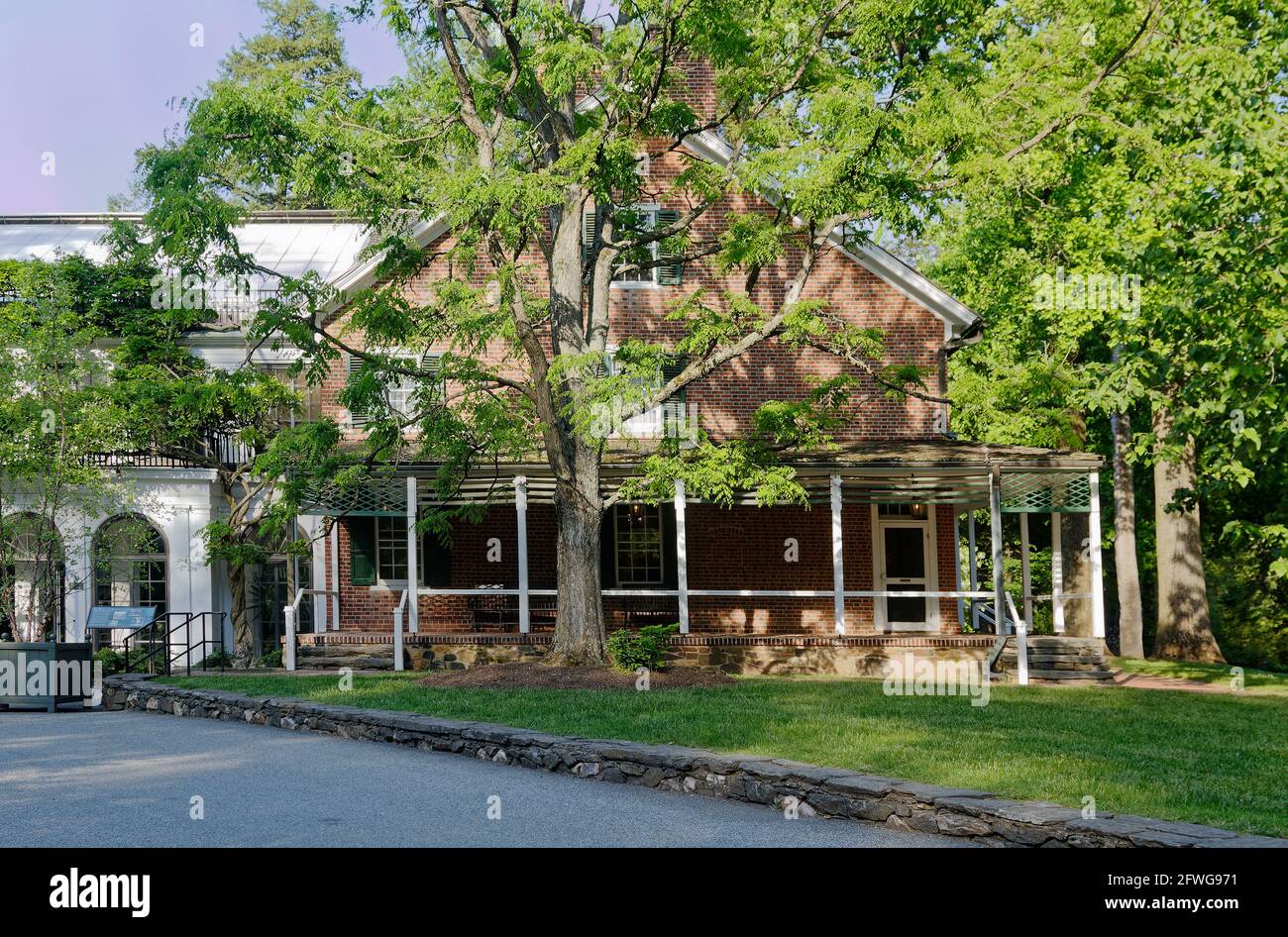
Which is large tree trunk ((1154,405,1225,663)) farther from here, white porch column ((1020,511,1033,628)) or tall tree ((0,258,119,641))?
tall tree ((0,258,119,641))

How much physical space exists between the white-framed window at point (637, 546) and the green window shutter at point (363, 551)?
13.6 ft

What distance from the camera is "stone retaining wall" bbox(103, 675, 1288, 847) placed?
23.9 feet

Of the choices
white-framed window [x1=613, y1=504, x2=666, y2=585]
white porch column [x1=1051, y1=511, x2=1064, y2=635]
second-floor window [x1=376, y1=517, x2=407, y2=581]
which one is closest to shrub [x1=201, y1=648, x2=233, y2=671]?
second-floor window [x1=376, y1=517, x2=407, y2=581]

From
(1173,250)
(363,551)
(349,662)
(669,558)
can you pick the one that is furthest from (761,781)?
(363,551)

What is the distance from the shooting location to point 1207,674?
72.6 ft

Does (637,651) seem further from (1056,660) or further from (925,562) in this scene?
(925,562)

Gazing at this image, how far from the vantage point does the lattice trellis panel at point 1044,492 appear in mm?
21062

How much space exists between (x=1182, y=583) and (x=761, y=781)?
19.7m

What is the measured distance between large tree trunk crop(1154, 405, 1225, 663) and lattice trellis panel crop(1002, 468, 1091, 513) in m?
4.41

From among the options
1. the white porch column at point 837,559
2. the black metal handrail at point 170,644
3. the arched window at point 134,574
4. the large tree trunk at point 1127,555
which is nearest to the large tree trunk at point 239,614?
the black metal handrail at point 170,644

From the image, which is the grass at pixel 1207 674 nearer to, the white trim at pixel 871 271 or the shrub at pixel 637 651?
the white trim at pixel 871 271

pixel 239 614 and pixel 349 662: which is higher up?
pixel 239 614

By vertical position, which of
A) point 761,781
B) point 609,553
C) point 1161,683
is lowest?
point 1161,683
